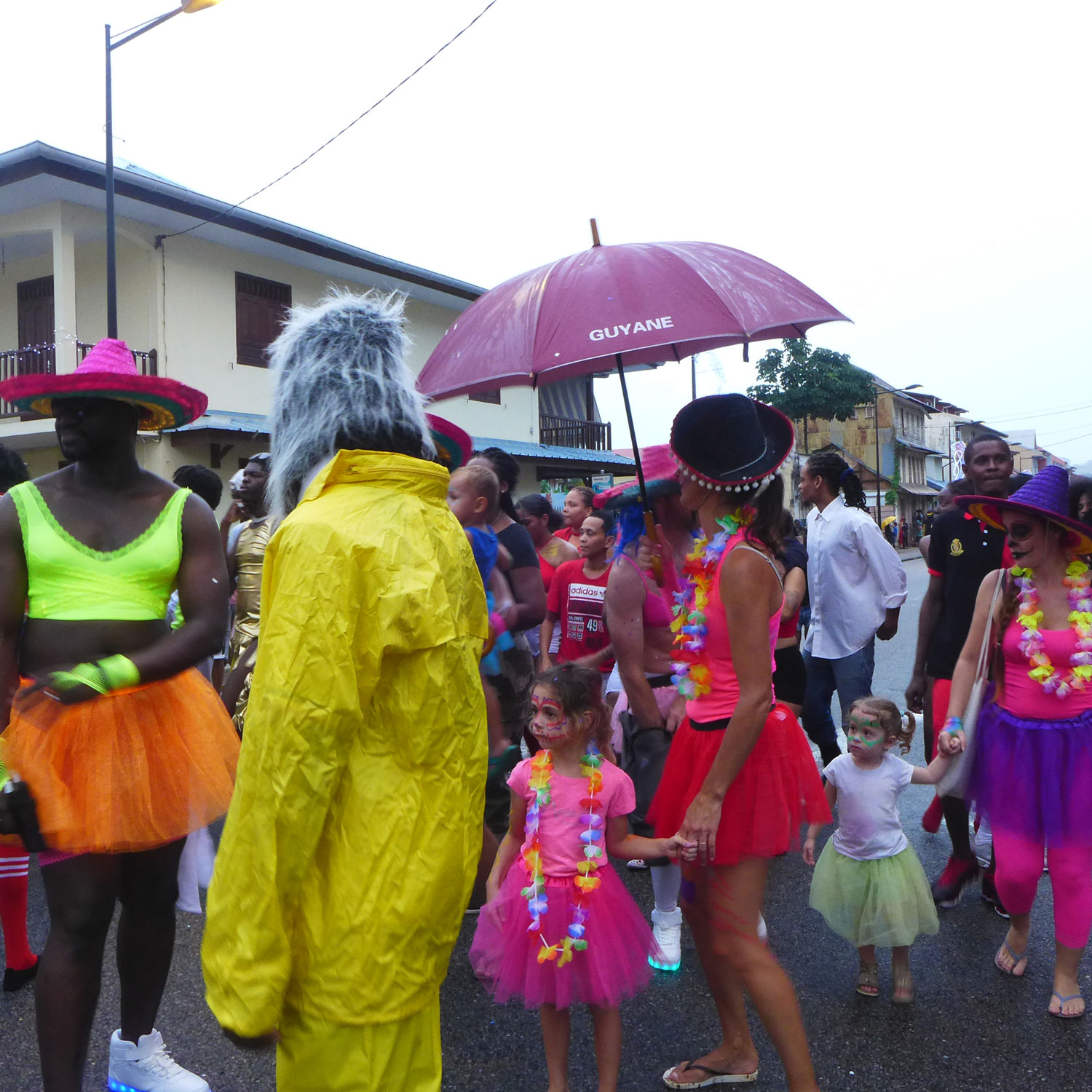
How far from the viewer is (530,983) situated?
2711mm

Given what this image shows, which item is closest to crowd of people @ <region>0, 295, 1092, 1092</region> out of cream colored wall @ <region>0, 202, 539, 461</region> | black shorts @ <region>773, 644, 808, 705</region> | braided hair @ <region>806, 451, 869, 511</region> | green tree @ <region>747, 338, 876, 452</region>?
black shorts @ <region>773, 644, 808, 705</region>

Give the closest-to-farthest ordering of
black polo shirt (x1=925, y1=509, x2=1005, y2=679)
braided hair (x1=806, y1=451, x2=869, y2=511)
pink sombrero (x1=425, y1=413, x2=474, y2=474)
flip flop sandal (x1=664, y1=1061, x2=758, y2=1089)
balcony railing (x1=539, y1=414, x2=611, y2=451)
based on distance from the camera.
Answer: flip flop sandal (x1=664, y1=1061, x2=758, y2=1089) → pink sombrero (x1=425, y1=413, x2=474, y2=474) → black polo shirt (x1=925, y1=509, x2=1005, y2=679) → braided hair (x1=806, y1=451, x2=869, y2=511) → balcony railing (x1=539, y1=414, x2=611, y2=451)

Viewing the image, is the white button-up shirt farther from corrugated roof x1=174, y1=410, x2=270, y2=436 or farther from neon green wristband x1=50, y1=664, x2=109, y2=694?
corrugated roof x1=174, y1=410, x2=270, y2=436

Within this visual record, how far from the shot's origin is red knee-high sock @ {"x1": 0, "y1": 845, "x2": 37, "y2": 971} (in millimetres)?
3430

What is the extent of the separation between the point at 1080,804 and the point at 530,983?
195 centimetres

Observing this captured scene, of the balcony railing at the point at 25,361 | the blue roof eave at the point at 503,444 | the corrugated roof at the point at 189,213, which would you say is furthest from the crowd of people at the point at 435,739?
the balcony railing at the point at 25,361

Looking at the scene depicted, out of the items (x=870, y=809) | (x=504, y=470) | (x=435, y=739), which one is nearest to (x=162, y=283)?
(x=504, y=470)

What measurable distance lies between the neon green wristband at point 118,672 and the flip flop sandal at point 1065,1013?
10.1 ft

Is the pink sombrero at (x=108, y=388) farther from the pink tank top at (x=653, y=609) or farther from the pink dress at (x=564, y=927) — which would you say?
the pink tank top at (x=653, y=609)

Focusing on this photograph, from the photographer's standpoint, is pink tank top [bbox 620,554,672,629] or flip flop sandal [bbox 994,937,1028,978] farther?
pink tank top [bbox 620,554,672,629]

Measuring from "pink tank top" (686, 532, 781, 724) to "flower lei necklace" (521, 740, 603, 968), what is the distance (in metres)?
0.41

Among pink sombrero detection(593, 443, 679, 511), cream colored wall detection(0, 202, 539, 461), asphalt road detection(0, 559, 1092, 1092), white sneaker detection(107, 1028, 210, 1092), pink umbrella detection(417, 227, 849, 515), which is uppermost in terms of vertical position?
cream colored wall detection(0, 202, 539, 461)

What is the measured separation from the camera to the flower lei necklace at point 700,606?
8.79ft

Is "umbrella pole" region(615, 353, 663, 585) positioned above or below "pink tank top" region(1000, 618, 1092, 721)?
above
